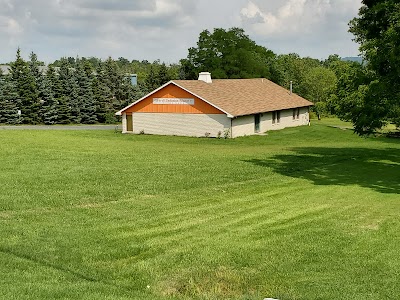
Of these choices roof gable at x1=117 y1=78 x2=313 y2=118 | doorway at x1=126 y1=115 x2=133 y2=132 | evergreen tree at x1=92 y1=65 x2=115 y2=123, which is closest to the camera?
roof gable at x1=117 y1=78 x2=313 y2=118

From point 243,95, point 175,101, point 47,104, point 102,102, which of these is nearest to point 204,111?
point 175,101

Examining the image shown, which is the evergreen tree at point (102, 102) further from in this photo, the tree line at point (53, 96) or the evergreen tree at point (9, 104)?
the evergreen tree at point (9, 104)

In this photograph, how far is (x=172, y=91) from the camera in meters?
46.2

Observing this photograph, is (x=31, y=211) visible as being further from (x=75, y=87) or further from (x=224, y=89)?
(x=75, y=87)

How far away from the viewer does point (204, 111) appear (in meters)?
44.2

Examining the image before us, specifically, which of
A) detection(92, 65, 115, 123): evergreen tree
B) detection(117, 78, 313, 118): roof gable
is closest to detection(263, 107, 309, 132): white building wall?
detection(117, 78, 313, 118): roof gable

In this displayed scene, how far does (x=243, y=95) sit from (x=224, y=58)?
25.8 metres

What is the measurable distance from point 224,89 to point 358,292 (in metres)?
41.5

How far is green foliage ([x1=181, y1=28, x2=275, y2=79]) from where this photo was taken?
73.2m

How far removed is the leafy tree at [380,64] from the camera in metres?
19.6

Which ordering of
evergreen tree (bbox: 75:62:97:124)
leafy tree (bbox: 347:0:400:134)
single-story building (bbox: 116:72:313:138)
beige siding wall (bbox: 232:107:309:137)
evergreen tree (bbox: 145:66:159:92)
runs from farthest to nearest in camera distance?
evergreen tree (bbox: 145:66:159:92) → evergreen tree (bbox: 75:62:97:124) → beige siding wall (bbox: 232:107:309:137) → single-story building (bbox: 116:72:313:138) → leafy tree (bbox: 347:0:400:134)

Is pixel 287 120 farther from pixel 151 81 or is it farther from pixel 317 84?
pixel 151 81

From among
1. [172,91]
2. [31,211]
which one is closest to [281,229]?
[31,211]

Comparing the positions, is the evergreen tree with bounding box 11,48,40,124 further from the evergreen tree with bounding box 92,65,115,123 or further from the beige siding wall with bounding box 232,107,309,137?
the beige siding wall with bounding box 232,107,309,137
